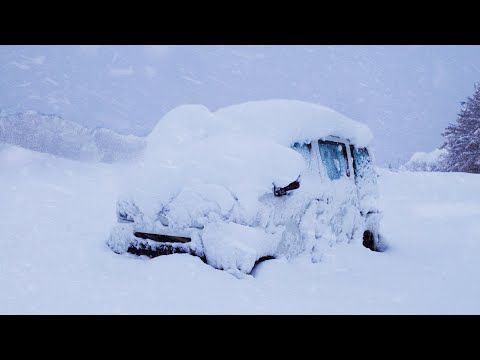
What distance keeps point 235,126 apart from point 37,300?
300 cm

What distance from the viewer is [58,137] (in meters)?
16.1

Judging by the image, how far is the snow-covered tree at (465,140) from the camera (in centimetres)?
2411

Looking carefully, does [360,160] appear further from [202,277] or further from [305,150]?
[202,277]

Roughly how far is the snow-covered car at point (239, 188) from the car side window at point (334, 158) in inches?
0.7

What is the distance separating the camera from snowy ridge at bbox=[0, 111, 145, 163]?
15625mm

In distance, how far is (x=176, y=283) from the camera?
12.2 feet

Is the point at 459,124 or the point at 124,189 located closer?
the point at 124,189

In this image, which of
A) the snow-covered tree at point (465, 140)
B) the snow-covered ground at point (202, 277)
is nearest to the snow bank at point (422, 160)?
the snow-covered tree at point (465, 140)

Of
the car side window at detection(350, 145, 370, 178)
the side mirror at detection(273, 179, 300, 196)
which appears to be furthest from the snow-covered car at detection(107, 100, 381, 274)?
the car side window at detection(350, 145, 370, 178)

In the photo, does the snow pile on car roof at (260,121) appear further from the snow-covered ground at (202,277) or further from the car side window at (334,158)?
the snow-covered ground at (202,277)

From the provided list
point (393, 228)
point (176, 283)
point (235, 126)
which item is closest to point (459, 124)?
point (393, 228)

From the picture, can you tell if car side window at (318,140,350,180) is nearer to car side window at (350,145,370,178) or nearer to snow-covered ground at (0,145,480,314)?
car side window at (350,145,370,178)

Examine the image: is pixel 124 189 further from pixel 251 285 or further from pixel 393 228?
pixel 393 228

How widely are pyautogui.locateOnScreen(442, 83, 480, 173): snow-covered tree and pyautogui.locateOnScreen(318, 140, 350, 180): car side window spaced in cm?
2191
